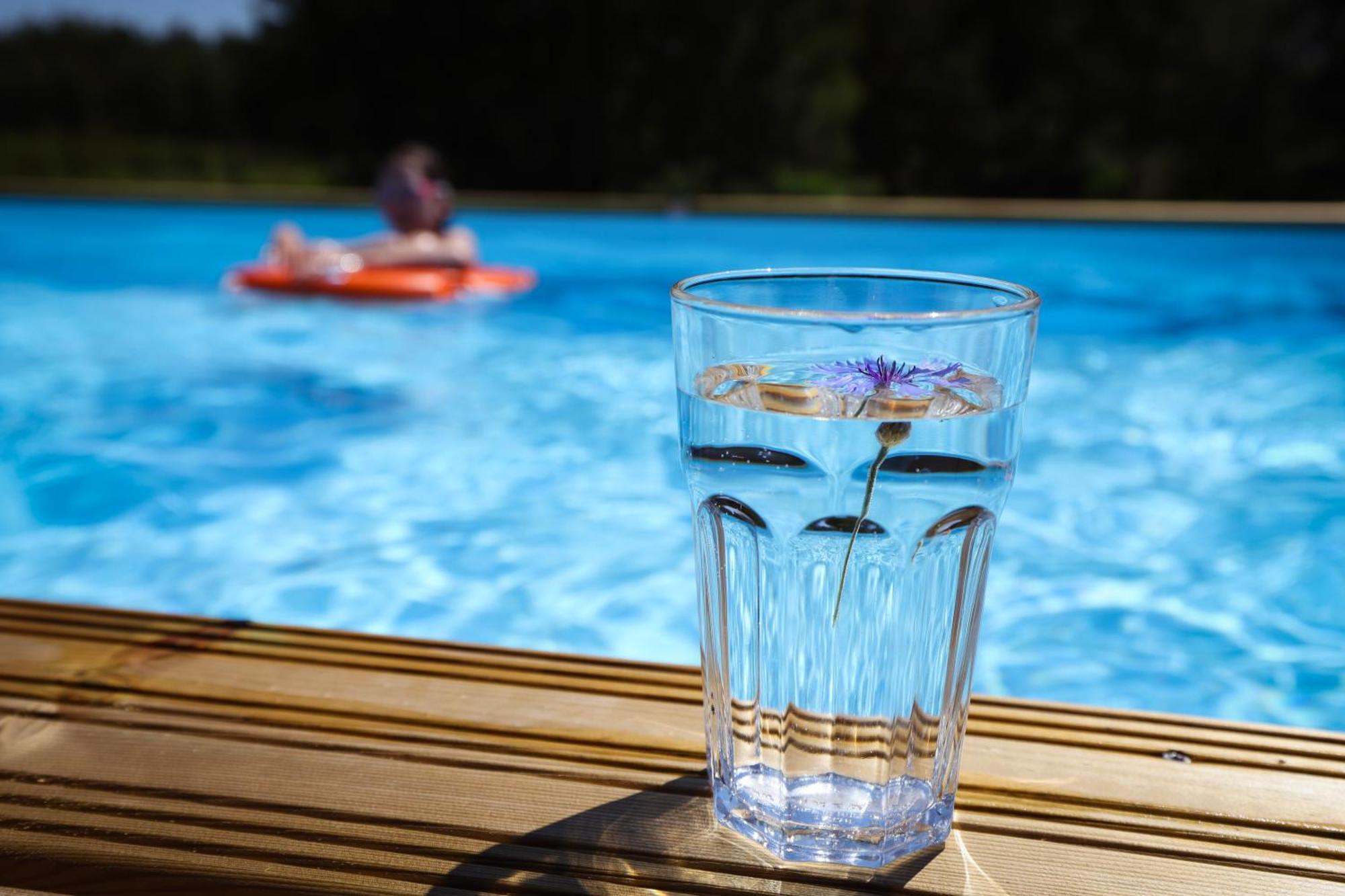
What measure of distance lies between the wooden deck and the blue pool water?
1559 millimetres

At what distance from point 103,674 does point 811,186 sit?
12261 millimetres

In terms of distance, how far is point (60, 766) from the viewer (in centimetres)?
90

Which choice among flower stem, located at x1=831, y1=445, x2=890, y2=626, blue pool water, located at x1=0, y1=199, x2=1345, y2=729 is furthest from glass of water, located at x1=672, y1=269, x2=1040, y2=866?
blue pool water, located at x1=0, y1=199, x2=1345, y2=729

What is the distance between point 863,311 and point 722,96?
1449 centimetres

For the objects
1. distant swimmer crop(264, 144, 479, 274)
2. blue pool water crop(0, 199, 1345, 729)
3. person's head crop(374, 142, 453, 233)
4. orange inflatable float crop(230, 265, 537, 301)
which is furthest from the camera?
person's head crop(374, 142, 453, 233)

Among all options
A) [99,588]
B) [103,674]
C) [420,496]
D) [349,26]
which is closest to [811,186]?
[349,26]

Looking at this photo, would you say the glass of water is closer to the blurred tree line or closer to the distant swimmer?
the distant swimmer

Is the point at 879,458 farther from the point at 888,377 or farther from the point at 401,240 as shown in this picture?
the point at 401,240

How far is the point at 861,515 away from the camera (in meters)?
0.77

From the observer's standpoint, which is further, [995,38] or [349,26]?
[349,26]

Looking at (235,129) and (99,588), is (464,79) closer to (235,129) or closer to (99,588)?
(235,129)

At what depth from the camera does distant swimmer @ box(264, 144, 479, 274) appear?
258 inches

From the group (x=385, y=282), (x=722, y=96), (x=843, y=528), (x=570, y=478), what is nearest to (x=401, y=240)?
(x=385, y=282)

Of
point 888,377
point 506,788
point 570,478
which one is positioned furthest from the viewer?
point 570,478
